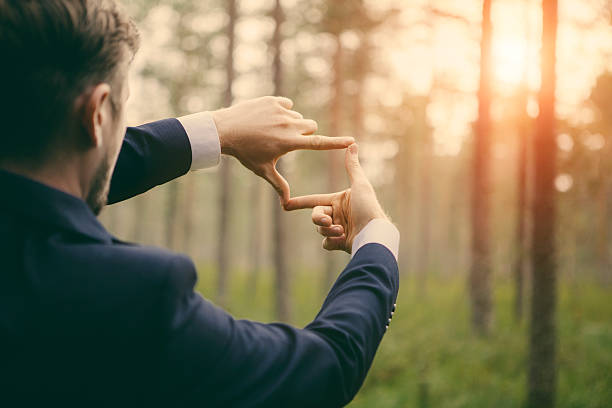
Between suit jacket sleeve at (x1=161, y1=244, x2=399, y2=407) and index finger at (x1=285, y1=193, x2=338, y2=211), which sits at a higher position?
index finger at (x1=285, y1=193, x2=338, y2=211)

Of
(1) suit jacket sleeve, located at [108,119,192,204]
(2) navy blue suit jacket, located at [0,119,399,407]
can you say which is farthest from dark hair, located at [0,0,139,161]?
(1) suit jacket sleeve, located at [108,119,192,204]

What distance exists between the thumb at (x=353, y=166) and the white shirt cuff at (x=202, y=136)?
472 millimetres

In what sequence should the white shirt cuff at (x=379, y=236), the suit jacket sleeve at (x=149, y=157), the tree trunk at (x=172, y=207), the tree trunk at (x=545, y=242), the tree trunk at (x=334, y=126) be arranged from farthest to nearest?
the tree trunk at (x=172, y=207)
the tree trunk at (x=334, y=126)
the tree trunk at (x=545, y=242)
the suit jacket sleeve at (x=149, y=157)
the white shirt cuff at (x=379, y=236)

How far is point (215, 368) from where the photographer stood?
979mm

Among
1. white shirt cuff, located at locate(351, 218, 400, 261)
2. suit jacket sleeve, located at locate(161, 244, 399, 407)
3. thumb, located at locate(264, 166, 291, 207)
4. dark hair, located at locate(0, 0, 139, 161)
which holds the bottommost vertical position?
suit jacket sleeve, located at locate(161, 244, 399, 407)

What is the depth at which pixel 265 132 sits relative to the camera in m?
1.70

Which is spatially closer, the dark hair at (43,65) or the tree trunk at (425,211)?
the dark hair at (43,65)

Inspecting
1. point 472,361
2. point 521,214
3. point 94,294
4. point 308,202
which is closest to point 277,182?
point 308,202

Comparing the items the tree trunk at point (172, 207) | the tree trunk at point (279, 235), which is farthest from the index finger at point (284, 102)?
the tree trunk at point (172, 207)

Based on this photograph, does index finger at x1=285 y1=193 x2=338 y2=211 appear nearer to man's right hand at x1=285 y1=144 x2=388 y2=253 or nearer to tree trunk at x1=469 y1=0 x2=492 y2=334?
man's right hand at x1=285 y1=144 x2=388 y2=253

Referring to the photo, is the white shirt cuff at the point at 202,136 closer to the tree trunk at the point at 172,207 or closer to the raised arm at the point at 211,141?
the raised arm at the point at 211,141

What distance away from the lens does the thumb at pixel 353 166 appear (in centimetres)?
161

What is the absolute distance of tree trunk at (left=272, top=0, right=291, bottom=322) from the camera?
11.8m

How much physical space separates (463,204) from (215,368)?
3565 centimetres
